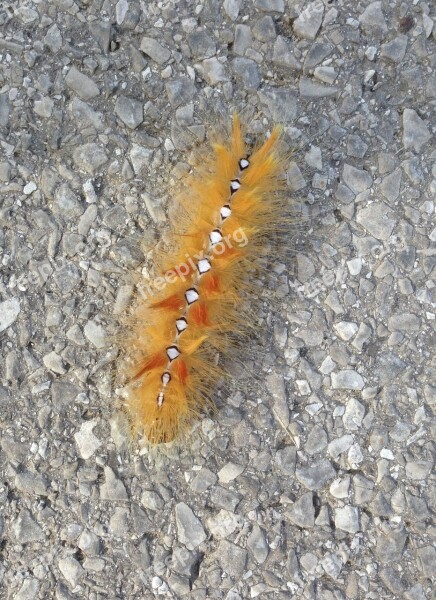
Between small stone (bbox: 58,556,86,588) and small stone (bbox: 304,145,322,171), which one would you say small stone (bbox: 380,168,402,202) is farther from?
small stone (bbox: 58,556,86,588)

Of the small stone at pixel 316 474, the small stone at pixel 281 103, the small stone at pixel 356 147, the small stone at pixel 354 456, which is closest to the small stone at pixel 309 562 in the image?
the small stone at pixel 316 474

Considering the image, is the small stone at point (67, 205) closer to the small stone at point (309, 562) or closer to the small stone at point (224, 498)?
the small stone at point (224, 498)

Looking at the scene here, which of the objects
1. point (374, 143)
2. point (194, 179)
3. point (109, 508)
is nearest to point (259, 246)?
point (194, 179)

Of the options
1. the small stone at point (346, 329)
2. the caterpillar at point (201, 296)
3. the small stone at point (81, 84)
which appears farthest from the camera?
the small stone at point (81, 84)

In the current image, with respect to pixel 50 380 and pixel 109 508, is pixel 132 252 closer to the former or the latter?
pixel 50 380

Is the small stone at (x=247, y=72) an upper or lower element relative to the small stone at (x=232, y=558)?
upper

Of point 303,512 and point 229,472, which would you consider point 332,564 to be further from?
point 229,472

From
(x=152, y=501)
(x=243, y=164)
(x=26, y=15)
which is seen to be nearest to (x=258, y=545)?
(x=152, y=501)
